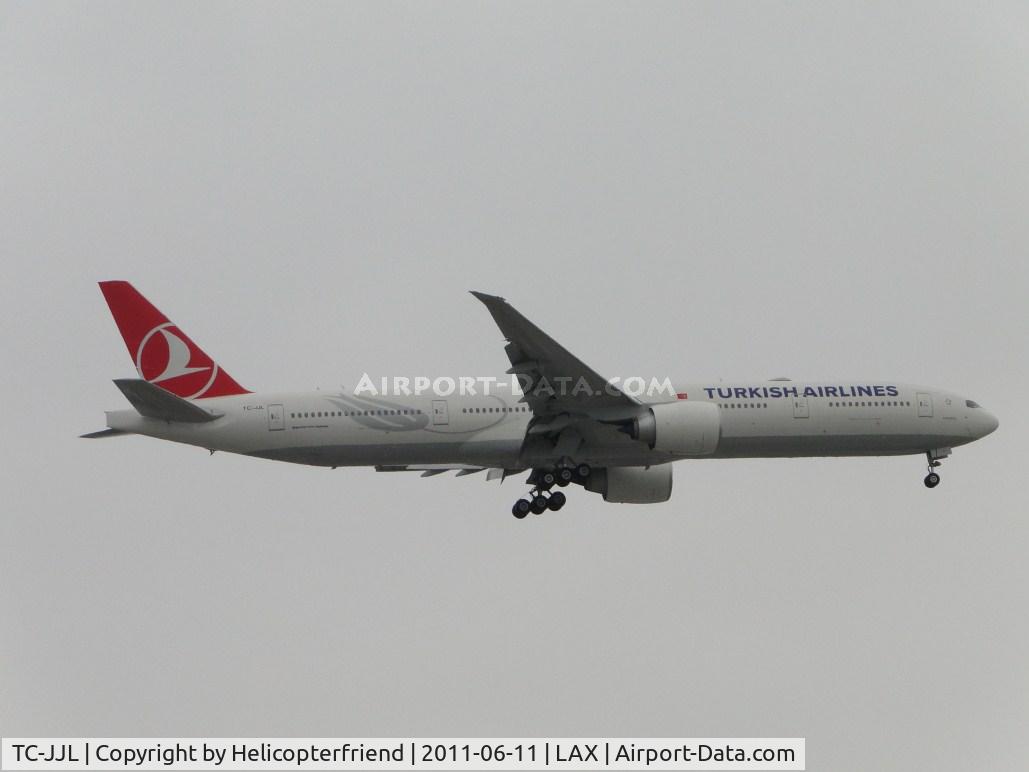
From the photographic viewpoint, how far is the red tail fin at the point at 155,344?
156 feet

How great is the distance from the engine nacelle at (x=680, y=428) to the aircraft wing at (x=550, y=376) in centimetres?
83

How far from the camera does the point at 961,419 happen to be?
50781mm

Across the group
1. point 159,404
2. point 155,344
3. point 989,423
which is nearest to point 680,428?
point 989,423

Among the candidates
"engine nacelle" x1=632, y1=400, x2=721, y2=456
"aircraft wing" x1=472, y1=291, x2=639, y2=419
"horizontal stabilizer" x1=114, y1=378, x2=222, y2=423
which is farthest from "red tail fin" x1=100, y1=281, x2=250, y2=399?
"engine nacelle" x1=632, y1=400, x2=721, y2=456

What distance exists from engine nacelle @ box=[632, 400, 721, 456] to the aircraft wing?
832 millimetres

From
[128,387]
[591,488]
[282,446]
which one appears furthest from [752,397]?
[128,387]

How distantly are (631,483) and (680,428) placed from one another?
5746mm

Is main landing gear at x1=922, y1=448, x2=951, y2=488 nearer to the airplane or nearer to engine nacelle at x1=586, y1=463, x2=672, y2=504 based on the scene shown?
the airplane

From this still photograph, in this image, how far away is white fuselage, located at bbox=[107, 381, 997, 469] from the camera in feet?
151

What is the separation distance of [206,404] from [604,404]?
11879 millimetres

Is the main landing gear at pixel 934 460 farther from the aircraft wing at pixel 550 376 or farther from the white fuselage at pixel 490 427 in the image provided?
the aircraft wing at pixel 550 376

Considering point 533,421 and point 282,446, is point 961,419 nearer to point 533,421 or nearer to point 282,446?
point 533,421

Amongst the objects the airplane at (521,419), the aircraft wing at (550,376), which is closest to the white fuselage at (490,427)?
the airplane at (521,419)

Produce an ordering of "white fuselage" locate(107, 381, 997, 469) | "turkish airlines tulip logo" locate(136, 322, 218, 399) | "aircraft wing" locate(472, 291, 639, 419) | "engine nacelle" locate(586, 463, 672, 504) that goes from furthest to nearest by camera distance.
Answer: "engine nacelle" locate(586, 463, 672, 504) < "turkish airlines tulip logo" locate(136, 322, 218, 399) < "white fuselage" locate(107, 381, 997, 469) < "aircraft wing" locate(472, 291, 639, 419)
